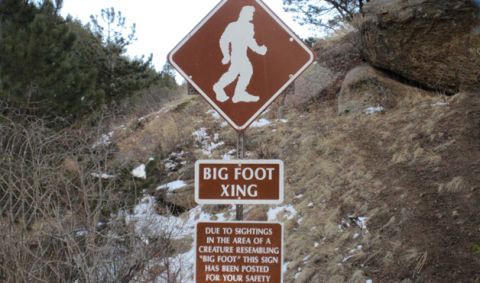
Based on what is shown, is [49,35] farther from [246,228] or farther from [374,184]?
[246,228]

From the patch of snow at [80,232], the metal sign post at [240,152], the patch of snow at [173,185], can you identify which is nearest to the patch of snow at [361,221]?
the patch of snow at [80,232]

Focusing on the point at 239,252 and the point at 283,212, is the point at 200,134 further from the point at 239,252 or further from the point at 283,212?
the point at 239,252

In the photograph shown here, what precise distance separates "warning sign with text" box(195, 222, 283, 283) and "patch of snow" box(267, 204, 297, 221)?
4.36m

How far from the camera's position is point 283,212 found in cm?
802

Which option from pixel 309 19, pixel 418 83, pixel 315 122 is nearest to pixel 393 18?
pixel 418 83

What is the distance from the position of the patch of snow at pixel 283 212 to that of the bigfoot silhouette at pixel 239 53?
4.37 m

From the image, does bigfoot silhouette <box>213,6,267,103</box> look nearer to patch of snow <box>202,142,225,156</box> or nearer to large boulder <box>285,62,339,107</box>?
patch of snow <box>202,142,225,156</box>

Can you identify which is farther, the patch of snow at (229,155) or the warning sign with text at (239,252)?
the patch of snow at (229,155)

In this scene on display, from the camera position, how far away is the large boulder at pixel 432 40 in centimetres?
936

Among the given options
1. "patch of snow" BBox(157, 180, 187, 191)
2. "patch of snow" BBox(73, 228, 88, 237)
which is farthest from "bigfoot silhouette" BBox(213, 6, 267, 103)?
"patch of snow" BBox(157, 180, 187, 191)

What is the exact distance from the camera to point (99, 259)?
506 centimetres

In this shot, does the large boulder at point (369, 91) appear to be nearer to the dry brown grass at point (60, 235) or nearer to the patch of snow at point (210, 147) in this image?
the patch of snow at point (210, 147)

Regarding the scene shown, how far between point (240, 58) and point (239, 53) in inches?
1.3

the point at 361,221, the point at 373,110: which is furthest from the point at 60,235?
the point at 373,110
